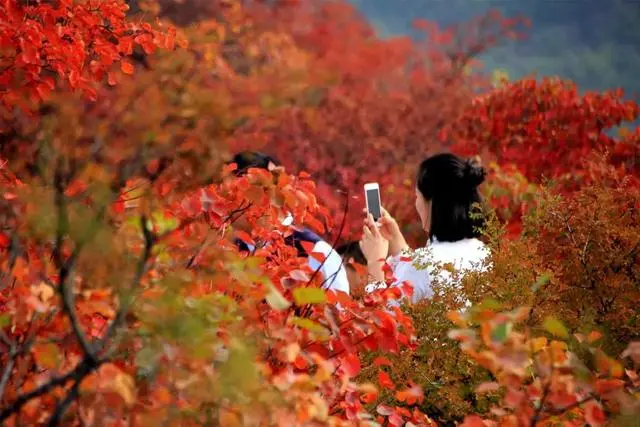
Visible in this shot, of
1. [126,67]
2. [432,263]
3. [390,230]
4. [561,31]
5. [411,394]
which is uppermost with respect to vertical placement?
[561,31]

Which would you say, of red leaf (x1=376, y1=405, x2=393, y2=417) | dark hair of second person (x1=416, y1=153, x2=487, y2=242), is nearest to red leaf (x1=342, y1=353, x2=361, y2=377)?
red leaf (x1=376, y1=405, x2=393, y2=417)

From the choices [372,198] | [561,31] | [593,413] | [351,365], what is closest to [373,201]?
[372,198]

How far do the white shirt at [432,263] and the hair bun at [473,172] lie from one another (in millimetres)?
237

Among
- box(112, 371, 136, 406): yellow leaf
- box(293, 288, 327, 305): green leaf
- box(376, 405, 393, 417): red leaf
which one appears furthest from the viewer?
box(376, 405, 393, 417): red leaf

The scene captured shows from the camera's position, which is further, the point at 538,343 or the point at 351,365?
the point at 351,365

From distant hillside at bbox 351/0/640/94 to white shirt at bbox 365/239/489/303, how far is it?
14.3 meters

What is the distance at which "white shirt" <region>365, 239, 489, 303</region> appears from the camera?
3373mm

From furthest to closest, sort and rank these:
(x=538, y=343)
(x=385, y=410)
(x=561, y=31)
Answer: (x=561, y=31) < (x=385, y=410) < (x=538, y=343)

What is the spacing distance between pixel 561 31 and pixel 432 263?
→ 57.7ft

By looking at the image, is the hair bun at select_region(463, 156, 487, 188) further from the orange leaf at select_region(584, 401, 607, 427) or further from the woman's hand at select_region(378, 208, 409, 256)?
the orange leaf at select_region(584, 401, 607, 427)

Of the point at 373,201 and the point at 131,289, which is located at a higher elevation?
the point at 373,201

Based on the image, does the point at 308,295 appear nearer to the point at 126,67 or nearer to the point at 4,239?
the point at 4,239

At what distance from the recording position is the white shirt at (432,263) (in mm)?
3373

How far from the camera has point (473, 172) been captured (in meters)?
3.80
